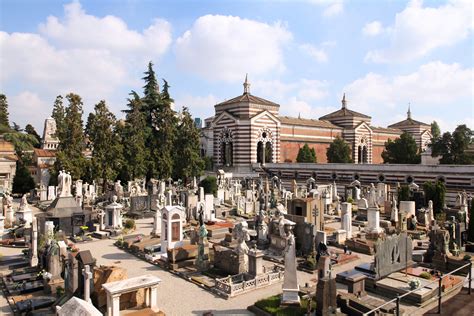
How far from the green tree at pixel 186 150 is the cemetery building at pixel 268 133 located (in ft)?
32.0

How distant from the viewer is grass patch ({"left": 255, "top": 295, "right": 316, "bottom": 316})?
9242 mm

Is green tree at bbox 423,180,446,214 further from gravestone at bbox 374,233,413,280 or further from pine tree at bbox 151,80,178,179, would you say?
pine tree at bbox 151,80,178,179

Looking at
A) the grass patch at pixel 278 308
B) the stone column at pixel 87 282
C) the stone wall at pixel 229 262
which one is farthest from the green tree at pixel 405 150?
the stone column at pixel 87 282

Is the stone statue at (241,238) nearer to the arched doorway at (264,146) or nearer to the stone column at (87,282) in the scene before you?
the stone column at (87,282)

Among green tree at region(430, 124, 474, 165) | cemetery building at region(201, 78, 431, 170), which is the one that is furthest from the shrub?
green tree at region(430, 124, 474, 165)

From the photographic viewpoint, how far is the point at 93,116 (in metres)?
31.6

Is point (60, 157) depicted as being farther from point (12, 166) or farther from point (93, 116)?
point (12, 166)

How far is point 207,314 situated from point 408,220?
50.4 feet

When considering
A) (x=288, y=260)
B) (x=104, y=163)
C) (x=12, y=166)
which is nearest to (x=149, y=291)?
(x=288, y=260)

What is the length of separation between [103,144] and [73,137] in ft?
8.69

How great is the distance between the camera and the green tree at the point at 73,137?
30141mm

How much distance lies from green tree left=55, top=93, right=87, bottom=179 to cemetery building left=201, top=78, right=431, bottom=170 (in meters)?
19.7

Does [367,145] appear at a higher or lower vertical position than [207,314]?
higher

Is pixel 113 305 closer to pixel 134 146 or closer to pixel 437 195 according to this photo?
pixel 437 195
